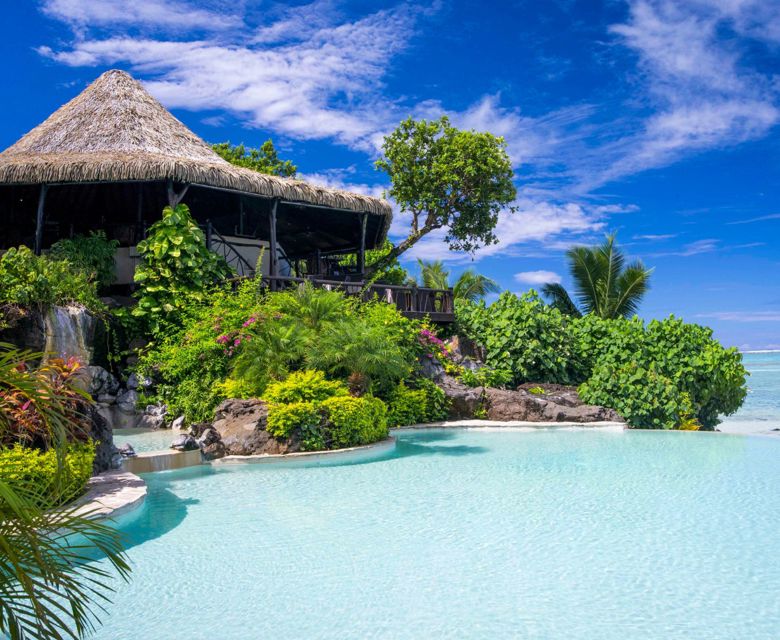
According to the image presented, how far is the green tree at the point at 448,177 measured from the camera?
2284 cm

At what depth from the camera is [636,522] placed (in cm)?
556

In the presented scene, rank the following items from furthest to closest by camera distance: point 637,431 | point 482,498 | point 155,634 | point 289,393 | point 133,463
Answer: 1. point 637,431
2. point 289,393
3. point 133,463
4. point 482,498
5. point 155,634

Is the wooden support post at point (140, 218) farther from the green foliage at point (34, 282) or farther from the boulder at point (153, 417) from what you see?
the boulder at point (153, 417)

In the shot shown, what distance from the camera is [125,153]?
13625 millimetres

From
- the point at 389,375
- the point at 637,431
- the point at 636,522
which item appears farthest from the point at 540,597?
the point at 637,431

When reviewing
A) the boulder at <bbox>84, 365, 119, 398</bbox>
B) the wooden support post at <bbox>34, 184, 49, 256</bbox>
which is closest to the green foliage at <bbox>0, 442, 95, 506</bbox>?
the boulder at <bbox>84, 365, 119, 398</bbox>

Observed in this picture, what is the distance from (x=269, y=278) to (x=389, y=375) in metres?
3.61

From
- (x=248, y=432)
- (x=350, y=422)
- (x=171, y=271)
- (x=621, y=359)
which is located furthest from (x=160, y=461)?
(x=621, y=359)

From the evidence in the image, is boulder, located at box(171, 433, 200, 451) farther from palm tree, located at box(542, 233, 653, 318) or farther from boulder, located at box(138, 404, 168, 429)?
palm tree, located at box(542, 233, 653, 318)

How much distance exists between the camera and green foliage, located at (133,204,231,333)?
12211 mm

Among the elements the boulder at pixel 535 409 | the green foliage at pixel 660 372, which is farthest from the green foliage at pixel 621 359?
the boulder at pixel 535 409

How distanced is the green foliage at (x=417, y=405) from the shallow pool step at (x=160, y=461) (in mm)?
3843

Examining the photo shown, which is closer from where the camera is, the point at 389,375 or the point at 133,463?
the point at 133,463

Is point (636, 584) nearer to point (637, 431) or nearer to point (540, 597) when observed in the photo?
point (540, 597)
